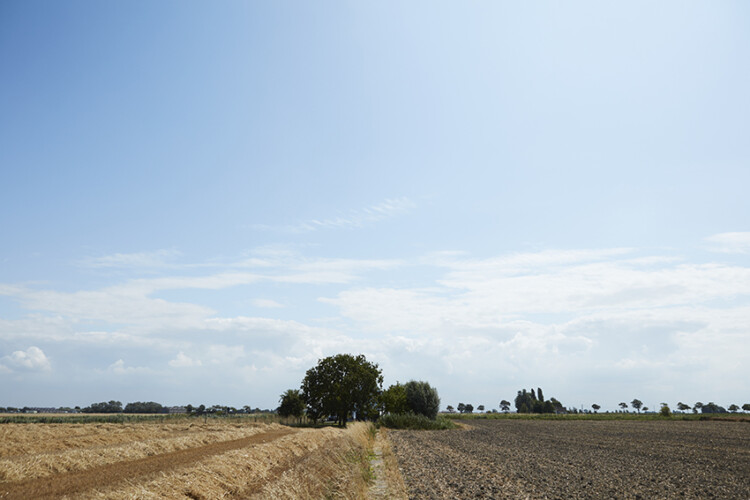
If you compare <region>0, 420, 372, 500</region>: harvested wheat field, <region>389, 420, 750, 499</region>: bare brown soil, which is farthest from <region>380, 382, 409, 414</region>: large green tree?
<region>0, 420, 372, 500</region>: harvested wheat field

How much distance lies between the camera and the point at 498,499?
16375 mm

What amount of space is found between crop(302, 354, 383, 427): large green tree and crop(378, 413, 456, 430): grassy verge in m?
2.92

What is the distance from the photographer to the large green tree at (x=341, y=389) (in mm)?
66250

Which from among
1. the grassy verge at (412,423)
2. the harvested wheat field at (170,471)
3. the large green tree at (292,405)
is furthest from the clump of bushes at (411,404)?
the harvested wheat field at (170,471)

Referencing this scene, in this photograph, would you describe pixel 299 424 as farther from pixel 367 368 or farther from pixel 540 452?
pixel 540 452

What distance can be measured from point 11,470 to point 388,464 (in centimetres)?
1799

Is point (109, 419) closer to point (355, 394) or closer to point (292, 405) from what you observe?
point (292, 405)

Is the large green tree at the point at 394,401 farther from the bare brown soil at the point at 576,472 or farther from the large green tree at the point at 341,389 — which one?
the bare brown soil at the point at 576,472

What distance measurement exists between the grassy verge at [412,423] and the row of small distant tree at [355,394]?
7.95 ft

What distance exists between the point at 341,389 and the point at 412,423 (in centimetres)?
1147

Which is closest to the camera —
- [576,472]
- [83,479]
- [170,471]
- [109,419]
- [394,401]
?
[170,471]

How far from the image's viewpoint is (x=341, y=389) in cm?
6606

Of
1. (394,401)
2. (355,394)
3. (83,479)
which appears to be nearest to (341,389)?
(355,394)

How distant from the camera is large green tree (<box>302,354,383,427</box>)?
217 feet
